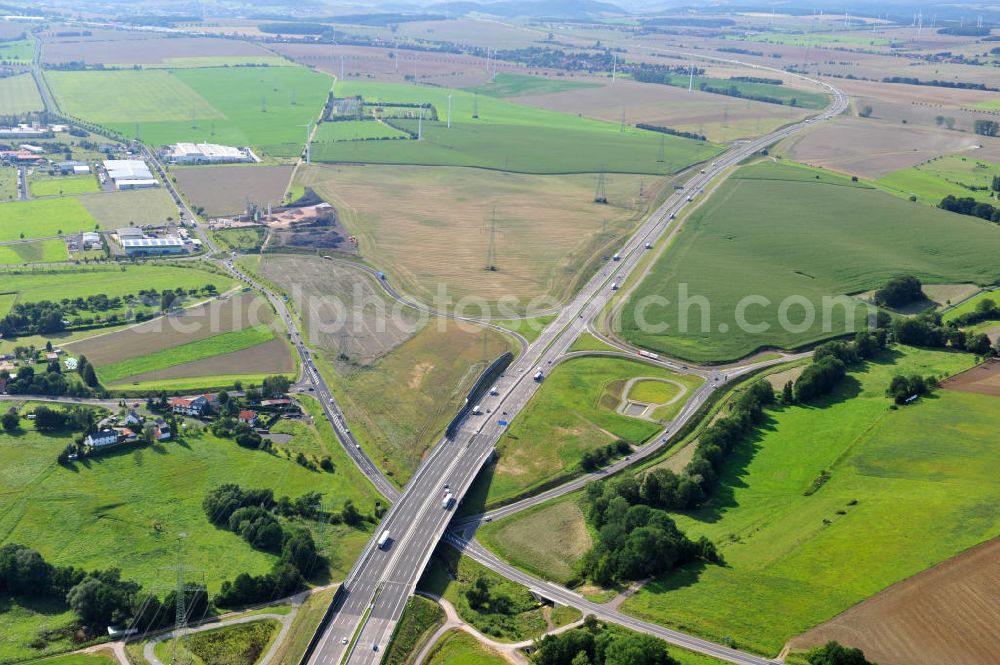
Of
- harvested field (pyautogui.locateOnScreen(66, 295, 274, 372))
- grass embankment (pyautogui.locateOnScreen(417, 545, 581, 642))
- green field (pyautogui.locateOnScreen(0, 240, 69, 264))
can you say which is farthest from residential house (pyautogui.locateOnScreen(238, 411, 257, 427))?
green field (pyautogui.locateOnScreen(0, 240, 69, 264))

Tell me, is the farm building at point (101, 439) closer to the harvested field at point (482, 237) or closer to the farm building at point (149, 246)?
the harvested field at point (482, 237)

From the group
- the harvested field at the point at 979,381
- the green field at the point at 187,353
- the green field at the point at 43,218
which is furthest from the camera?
the green field at the point at 43,218

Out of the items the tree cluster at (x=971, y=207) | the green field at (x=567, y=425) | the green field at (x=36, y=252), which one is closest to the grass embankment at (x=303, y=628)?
the green field at (x=567, y=425)

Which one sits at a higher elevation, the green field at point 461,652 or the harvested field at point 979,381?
the harvested field at point 979,381

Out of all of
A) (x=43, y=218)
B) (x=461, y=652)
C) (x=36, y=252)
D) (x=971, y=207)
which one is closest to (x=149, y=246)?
(x=36, y=252)

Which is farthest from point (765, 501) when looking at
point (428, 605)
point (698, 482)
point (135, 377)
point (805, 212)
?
point (805, 212)

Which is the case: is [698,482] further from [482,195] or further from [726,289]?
[482,195]

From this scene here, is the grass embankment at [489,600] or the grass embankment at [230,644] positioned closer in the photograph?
the grass embankment at [230,644]

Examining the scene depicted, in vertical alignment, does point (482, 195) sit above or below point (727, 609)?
above

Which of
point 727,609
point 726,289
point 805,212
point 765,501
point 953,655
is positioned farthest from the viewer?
point 805,212
